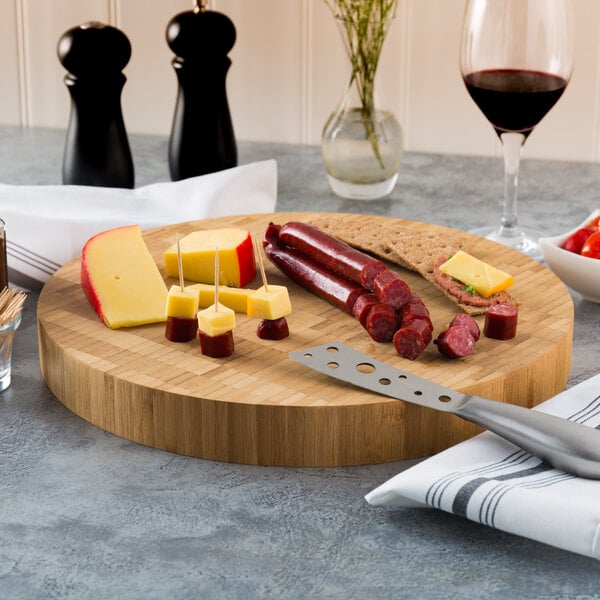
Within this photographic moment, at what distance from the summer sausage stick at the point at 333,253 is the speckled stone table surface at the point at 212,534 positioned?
1.12 feet

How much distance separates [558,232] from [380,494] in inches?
45.6

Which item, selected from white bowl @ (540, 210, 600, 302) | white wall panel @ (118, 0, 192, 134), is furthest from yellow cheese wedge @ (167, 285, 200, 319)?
white wall panel @ (118, 0, 192, 134)

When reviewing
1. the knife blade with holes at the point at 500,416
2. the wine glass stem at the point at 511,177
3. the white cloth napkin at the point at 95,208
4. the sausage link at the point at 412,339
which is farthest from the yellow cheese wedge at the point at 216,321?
the wine glass stem at the point at 511,177

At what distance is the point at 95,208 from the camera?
2092 millimetres

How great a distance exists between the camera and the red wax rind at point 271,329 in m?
1.48

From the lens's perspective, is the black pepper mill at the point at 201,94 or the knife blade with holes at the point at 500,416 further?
the black pepper mill at the point at 201,94

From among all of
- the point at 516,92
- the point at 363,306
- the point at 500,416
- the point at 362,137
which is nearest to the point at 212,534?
the point at 500,416

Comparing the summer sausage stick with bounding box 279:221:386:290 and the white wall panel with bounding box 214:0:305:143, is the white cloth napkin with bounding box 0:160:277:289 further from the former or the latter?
the white wall panel with bounding box 214:0:305:143

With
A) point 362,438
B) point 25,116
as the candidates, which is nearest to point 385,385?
point 362,438

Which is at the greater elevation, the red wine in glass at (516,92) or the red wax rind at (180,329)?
the red wine in glass at (516,92)

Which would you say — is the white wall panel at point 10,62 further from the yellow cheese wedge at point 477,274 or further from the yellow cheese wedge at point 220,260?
the yellow cheese wedge at point 477,274

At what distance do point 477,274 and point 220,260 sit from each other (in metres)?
0.39

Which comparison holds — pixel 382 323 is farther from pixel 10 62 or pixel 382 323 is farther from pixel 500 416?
pixel 10 62

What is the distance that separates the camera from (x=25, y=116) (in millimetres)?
3107
